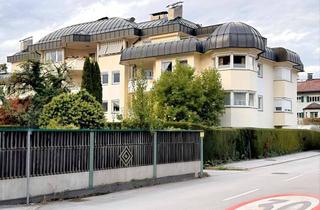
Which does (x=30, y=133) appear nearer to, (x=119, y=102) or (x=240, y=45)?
(x=240, y=45)

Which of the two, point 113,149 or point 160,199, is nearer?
point 160,199

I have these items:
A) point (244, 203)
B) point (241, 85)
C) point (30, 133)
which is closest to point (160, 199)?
point (244, 203)

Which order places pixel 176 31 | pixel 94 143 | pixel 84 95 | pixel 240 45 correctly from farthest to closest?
pixel 176 31, pixel 240 45, pixel 84 95, pixel 94 143

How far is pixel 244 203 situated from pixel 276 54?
1437 inches

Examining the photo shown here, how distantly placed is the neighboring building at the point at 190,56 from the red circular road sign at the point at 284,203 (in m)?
25.6

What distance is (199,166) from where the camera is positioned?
21.6 m

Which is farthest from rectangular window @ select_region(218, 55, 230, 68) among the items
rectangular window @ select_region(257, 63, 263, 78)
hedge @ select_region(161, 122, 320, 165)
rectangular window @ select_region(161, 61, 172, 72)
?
hedge @ select_region(161, 122, 320, 165)

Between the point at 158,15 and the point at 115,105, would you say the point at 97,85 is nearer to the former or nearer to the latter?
the point at 115,105

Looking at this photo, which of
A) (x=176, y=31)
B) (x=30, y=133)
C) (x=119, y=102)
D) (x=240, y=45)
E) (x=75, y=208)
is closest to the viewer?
(x=75, y=208)

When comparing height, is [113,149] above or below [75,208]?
above

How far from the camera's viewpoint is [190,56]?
41.5 m

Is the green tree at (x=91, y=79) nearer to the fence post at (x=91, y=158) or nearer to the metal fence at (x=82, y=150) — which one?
the metal fence at (x=82, y=150)

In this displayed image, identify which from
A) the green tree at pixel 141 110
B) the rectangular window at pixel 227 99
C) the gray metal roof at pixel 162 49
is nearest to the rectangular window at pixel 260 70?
the rectangular window at pixel 227 99

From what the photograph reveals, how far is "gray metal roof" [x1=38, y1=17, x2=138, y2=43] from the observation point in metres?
49.3
